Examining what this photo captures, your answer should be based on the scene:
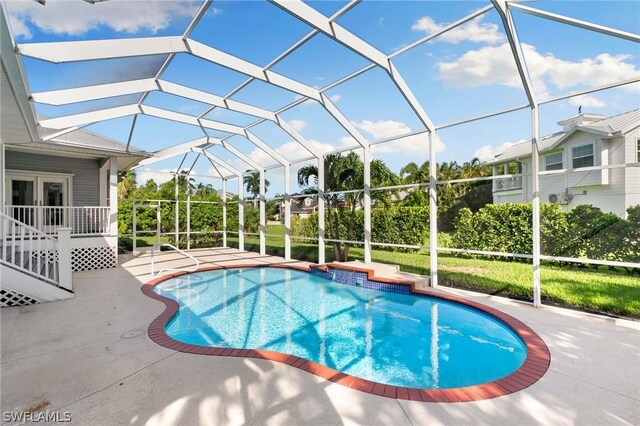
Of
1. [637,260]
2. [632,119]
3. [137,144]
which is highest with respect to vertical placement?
[137,144]

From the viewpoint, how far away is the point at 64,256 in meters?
7.22

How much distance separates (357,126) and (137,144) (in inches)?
337

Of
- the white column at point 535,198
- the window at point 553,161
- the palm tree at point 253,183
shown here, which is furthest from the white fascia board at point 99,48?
the palm tree at point 253,183

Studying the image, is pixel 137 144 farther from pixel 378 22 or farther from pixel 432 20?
pixel 432 20

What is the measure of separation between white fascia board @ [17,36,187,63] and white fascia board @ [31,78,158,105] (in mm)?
1783

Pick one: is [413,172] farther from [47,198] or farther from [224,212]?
[47,198]

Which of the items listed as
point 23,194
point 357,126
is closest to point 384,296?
point 357,126

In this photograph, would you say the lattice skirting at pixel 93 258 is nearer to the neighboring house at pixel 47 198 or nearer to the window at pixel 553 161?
the neighboring house at pixel 47 198

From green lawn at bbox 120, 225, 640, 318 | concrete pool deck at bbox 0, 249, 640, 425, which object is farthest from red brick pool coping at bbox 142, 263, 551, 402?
green lawn at bbox 120, 225, 640, 318

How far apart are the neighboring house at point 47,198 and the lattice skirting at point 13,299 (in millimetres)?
15

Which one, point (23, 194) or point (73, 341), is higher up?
point (23, 194)

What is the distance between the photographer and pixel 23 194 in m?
11.4

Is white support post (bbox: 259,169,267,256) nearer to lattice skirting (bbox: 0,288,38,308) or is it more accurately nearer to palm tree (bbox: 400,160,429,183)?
lattice skirting (bbox: 0,288,38,308)

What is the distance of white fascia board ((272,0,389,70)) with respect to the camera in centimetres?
570
